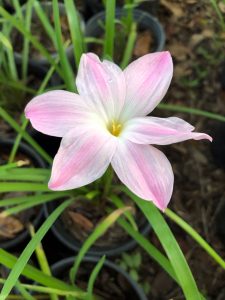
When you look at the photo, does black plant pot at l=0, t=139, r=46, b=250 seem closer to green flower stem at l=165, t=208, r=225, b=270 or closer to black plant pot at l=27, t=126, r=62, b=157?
black plant pot at l=27, t=126, r=62, b=157

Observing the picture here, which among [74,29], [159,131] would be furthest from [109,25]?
[159,131]

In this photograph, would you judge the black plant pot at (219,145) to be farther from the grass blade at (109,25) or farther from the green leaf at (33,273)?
the green leaf at (33,273)

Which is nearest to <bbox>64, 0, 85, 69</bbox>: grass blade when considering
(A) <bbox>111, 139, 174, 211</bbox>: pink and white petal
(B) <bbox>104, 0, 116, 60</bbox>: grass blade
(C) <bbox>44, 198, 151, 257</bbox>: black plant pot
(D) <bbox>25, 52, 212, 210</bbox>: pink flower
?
(B) <bbox>104, 0, 116, 60</bbox>: grass blade

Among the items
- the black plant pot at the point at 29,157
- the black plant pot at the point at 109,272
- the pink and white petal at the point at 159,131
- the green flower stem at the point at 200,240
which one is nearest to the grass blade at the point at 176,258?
the green flower stem at the point at 200,240

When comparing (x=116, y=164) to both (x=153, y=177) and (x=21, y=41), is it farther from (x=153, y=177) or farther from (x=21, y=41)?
(x=21, y=41)

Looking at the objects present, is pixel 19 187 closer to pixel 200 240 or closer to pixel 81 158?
pixel 81 158

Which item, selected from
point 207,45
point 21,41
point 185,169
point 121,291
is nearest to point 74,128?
point 121,291

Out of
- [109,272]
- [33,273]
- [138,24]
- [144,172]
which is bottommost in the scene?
[109,272]
